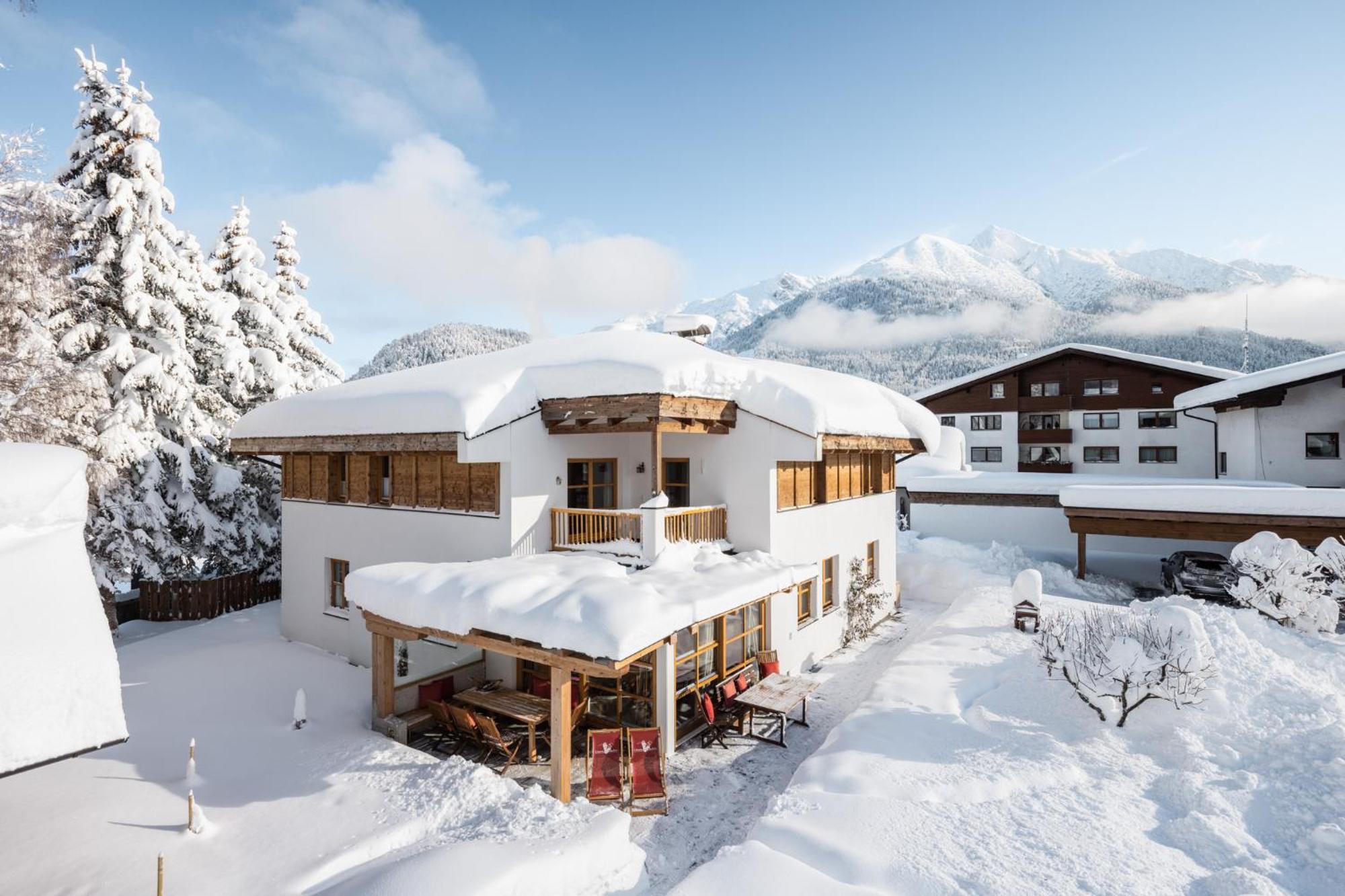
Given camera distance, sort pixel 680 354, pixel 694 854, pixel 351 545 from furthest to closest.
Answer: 1. pixel 351 545
2. pixel 680 354
3. pixel 694 854

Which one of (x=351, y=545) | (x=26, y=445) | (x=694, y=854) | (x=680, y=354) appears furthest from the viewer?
(x=351, y=545)

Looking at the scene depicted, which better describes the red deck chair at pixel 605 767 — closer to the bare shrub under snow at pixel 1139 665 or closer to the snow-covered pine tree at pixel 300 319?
the bare shrub under snow at pixel 1139 665

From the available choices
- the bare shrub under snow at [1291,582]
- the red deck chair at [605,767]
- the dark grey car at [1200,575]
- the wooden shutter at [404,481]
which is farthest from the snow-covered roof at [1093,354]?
the red deck chair at [605,767]

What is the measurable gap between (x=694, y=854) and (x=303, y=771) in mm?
5837

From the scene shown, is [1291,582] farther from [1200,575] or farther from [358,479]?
[358,479]

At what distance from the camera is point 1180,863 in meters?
6.19

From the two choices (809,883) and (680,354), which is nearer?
(809,883)

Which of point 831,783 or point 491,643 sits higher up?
point 491,643

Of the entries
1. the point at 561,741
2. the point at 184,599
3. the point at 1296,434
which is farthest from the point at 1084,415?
the point at 184,599

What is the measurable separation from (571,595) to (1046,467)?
3293cm

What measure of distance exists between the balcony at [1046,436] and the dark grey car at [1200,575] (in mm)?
14301

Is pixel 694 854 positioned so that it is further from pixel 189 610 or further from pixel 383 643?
pixel 189 610

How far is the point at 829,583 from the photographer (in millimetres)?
15477

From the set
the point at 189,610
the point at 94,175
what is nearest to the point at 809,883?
the point at 189,610
